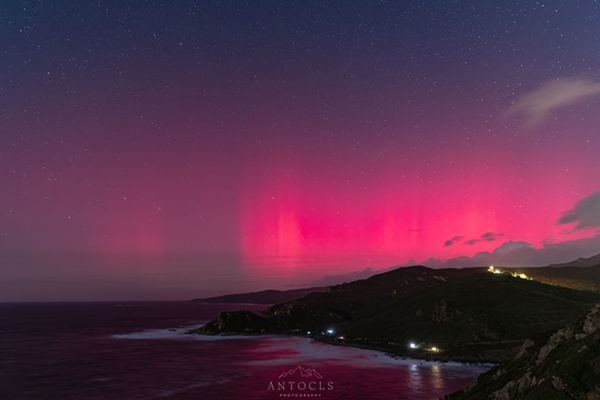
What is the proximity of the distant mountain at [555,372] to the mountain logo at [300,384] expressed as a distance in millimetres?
41861

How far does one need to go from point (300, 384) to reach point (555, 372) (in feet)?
276

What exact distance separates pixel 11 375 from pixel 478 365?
157112mm

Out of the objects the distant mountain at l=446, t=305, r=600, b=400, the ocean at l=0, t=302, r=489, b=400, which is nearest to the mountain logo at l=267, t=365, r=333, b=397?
the ocean at l=0, t=302, r=489, b=400

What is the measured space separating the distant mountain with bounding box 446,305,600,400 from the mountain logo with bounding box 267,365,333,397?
41.9 metres

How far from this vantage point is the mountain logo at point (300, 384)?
441ft

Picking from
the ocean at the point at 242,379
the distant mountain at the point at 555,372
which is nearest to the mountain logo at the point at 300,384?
the ocean at the point at 242,379

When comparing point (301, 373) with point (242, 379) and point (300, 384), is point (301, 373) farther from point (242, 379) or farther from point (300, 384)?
point (242, 379)

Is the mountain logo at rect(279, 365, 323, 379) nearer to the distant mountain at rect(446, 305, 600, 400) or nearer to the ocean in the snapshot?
the ocean

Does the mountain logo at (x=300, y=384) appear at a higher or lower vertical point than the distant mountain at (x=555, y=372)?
lower

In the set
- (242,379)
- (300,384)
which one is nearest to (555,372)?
(300,384)

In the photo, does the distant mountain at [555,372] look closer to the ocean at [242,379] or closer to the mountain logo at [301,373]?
the ocean at [242,379]

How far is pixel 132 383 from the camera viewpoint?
15475 cm

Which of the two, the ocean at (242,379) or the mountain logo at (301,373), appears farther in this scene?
the mountain logo at (301,373)

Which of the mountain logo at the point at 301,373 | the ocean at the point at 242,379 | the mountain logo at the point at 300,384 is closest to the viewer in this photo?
the mountain logo at the point at 300,384
